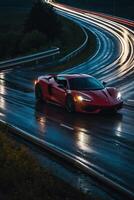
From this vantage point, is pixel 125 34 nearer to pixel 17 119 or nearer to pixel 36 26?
pixel 36 26

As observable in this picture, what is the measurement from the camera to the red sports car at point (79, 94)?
20.4 metres

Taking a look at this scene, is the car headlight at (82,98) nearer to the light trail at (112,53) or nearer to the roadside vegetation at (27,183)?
the light trail at (112,53)

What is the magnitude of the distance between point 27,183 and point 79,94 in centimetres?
1108

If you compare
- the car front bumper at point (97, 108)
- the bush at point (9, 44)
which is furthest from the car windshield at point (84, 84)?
the bush at point (9, 44)

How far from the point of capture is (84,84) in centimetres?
2188

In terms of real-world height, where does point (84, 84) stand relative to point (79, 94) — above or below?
above

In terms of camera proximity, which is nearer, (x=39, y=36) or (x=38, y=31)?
(x=39, y=36)

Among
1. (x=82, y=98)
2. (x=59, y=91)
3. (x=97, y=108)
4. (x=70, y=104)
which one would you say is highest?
(x=82, y=98)

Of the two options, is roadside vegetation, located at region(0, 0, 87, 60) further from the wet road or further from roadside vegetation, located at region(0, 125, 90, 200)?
roadside vegetation, located at region(0, 125, 90, 200)

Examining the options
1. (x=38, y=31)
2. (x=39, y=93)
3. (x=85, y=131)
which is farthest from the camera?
(x=38, y=31)

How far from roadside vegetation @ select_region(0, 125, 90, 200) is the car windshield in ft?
31.8

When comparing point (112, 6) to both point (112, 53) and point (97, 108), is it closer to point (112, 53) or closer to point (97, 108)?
point (112, 53)

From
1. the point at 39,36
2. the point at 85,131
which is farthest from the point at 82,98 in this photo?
the point at 39,36

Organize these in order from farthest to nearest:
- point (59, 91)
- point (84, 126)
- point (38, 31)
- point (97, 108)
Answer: point (38, 31), point (59, 91), point (97, 108), point (84, 126)
